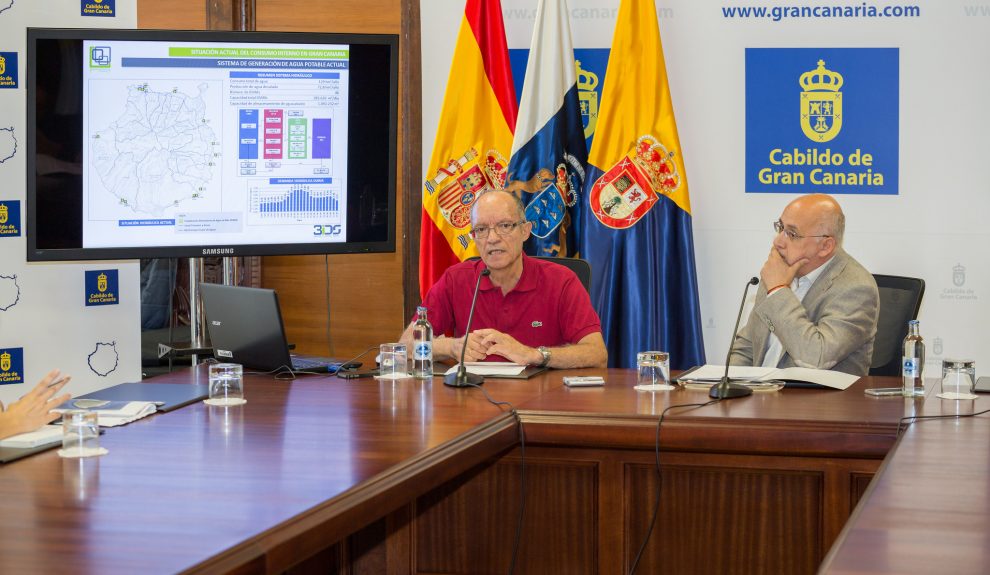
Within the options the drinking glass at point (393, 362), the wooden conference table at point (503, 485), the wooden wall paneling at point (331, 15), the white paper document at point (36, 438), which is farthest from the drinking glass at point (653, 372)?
the wooden wall paneling at point (331, 15)

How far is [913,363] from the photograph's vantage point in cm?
266

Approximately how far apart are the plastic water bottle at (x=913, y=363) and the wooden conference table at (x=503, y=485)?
9cm

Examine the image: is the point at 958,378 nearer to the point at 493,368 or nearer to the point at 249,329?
the point at 493,368

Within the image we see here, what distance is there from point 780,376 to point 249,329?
150cm

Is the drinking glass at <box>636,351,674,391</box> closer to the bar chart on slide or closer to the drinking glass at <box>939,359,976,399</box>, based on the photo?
the drinking glass at <box>939,359,976,399</box>

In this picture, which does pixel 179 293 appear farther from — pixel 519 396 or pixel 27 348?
pixel 519 396

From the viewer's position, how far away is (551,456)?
8.77 feet

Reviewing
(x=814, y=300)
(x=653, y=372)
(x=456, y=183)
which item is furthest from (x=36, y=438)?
(x=456, y=183)

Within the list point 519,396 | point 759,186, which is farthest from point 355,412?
point 759,186

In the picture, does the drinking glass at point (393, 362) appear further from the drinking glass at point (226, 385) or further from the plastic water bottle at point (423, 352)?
the drinking glass at point (226, 385)

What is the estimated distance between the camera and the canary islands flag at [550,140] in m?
4.43

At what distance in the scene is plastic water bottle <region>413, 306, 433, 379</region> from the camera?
3.04 meters

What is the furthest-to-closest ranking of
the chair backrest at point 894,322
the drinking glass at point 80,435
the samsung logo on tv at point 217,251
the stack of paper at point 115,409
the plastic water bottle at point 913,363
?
the samsung logo on tv at point 217,251 → the chair backrest at point 894,322 → the plastic water bottle at point 913,363 → the stack of paper at point 115,409 → the drinking glass at point 80,435

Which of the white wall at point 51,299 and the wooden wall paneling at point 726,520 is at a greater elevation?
the white wall at point 51,299
